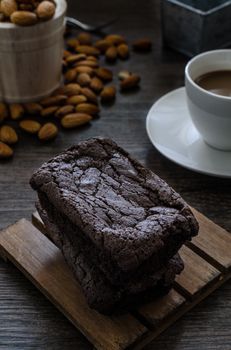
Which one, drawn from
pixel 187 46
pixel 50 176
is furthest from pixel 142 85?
pixel 50 176

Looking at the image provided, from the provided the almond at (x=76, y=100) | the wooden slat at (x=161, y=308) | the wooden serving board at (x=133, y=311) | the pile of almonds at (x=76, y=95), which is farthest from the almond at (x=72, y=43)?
the wooden slat at (x=161, y=308)

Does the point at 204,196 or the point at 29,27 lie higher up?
the point at 29,27

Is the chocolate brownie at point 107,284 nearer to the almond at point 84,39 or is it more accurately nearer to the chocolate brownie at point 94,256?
the chocolate brownie at point 94,256

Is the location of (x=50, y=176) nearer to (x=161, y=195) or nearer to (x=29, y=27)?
(x=161, y=195)

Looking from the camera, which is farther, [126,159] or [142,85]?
[142,85]

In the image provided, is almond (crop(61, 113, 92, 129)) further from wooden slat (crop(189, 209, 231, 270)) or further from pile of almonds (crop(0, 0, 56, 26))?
wooden slat (crop(189, 209, 231, 270))

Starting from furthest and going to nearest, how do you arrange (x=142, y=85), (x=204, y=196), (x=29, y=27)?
(x=142, y=85), (x=29, y=27), (x=204, y=196)
